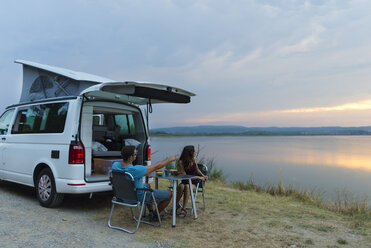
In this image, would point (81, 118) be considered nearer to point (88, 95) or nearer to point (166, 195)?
point (88, 95)

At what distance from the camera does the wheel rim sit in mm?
4910

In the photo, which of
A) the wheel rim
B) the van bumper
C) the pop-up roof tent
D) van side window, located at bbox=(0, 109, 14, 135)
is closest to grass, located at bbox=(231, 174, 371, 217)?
the pop-up roof tent

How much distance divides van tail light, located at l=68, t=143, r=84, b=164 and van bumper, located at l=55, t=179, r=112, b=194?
0.28 meters

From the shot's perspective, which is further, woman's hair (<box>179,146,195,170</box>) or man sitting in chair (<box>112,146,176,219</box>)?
woman's hair (<box>179,146,195,170</box>)

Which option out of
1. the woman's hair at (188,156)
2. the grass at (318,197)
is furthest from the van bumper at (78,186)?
the grass at (318,197)

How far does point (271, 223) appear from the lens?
14.5 feet

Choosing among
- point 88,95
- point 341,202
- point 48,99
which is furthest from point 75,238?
point 341,202

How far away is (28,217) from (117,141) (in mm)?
1967

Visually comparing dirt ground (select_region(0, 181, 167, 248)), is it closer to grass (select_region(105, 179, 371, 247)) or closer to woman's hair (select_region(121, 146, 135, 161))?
grass (select_region(105, 179, 371, 247))

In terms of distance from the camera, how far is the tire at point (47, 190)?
4.82 m

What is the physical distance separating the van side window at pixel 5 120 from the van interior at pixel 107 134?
5.40ft

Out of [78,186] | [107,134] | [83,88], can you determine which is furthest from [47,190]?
[83,88]

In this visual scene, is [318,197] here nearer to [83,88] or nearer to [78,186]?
[78,186]

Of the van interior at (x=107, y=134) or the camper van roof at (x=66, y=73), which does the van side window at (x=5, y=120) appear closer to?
the camper van roof at (x=66, y=73)
